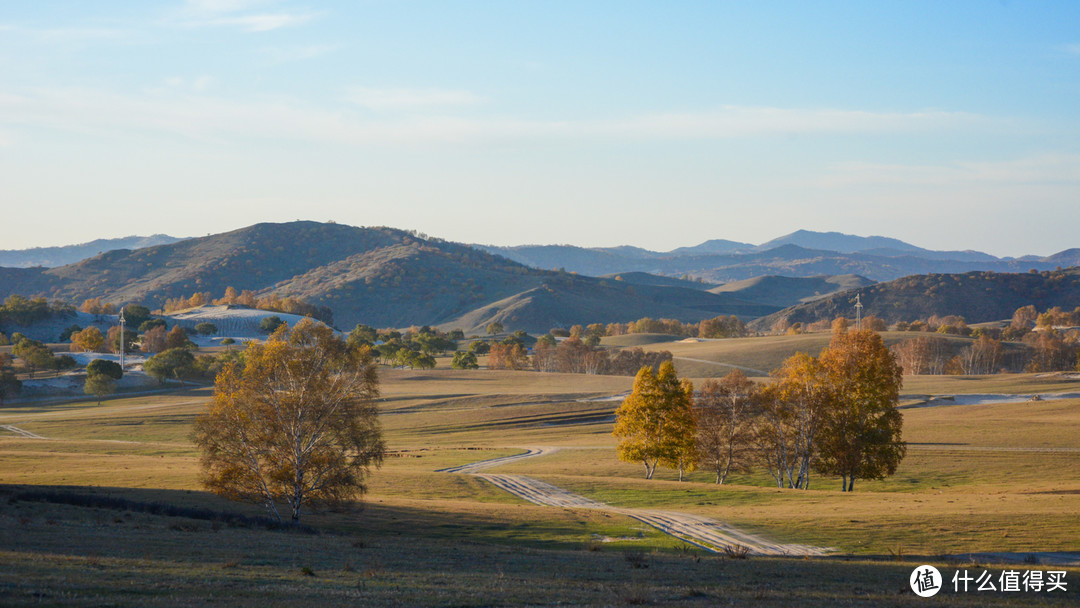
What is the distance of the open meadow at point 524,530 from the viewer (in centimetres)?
1661

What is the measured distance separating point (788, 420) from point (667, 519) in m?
19.0

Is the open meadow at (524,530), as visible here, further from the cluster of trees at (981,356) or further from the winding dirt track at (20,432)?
the cluster of trees at (981,356)

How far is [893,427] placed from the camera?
46562mm

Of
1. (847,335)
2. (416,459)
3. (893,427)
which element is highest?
(847,335)

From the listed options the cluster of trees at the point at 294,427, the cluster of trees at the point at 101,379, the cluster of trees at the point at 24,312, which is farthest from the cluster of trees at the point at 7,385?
the cluster of trees at the point at 24,312

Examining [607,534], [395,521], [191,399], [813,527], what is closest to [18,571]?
[395,521]

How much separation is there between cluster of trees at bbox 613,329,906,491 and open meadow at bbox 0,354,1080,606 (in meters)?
2.24

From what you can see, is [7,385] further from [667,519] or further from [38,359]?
[667,519]

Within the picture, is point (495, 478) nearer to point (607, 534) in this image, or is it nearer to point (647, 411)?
point (647, 411)

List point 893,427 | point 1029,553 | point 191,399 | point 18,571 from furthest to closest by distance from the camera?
point 191,399 < point 893,427 < point 1029,553 < point 18,571

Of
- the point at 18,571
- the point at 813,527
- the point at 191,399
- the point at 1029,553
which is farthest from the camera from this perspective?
the point at 191,399

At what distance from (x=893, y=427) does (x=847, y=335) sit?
605 cm

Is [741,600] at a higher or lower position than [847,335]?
lower

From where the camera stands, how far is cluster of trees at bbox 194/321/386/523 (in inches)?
1336
